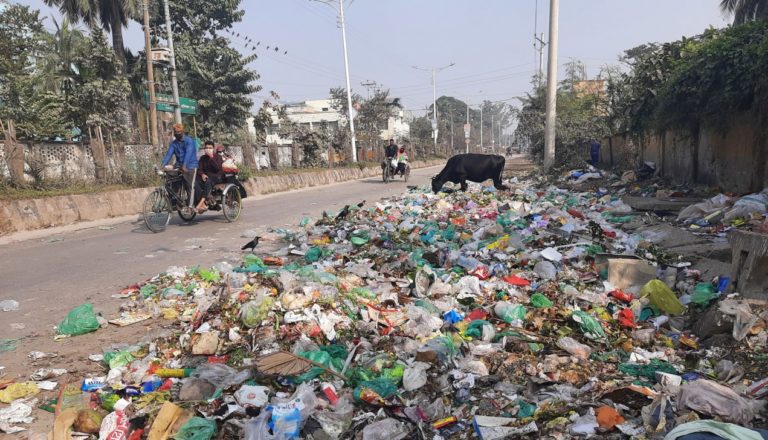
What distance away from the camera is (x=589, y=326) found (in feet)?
11.0

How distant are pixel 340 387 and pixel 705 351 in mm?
2216

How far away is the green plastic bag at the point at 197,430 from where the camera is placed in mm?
2223

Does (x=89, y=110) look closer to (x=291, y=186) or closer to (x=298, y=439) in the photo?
(x=291, y=186)

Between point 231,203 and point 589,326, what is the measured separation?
659 centimetres

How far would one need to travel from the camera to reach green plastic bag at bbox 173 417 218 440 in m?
2.22

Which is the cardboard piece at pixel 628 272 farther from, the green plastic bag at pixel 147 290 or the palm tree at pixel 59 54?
the palm tree at pixel 59 54

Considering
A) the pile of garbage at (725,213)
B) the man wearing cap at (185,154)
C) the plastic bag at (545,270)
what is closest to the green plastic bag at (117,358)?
the plastic bag at (545,270)

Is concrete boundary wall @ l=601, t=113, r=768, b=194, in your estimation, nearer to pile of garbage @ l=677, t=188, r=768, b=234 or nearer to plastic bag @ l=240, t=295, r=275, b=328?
pile of garbage @ l=677, t=188, r=768, b=234

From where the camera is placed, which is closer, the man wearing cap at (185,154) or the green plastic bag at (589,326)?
the green plastic bag at (589,326)

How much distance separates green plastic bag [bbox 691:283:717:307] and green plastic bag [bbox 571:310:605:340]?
0.84 metres

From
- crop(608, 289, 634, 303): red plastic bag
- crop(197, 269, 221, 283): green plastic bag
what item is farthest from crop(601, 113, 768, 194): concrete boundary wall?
crop(197, 269, 221, 283): green plastic bag

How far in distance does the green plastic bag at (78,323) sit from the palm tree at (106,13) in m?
21.9

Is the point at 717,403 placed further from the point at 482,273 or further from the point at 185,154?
the point at 185,154

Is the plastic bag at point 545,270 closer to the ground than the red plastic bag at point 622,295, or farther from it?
farther from it
